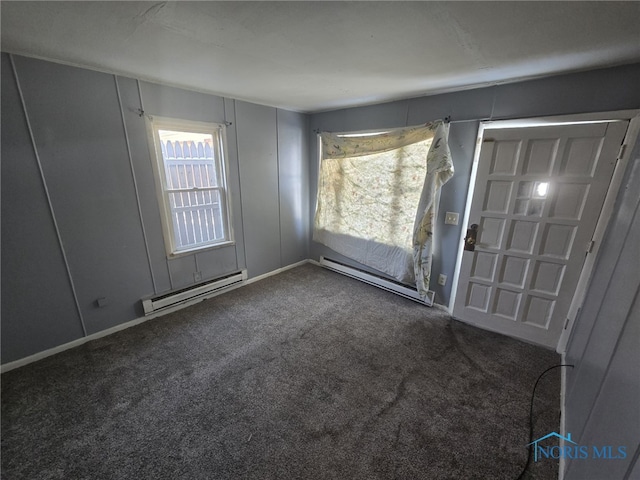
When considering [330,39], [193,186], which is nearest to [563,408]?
[330,39]

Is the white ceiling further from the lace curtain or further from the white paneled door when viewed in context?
the lace curtain

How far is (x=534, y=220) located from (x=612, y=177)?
536 millimetres

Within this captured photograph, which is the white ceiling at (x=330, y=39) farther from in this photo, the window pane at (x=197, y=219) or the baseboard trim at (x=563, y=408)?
the baseboard trim at (x=563, y=408)

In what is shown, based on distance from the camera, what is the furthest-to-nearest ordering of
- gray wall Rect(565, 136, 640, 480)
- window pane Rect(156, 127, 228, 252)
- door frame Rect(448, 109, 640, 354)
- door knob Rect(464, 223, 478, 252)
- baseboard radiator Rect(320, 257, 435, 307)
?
baseboard radiator Rect(320, 257, 435, 307) → window pane Rect(156, 127, 228, 252) → door knob Rect(464, 223, 478, 252) → door frame Rect(448, 109, 640, 354) → gray wall Rect(565, 136, 640, 480)

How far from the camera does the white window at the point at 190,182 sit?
8.47 ft

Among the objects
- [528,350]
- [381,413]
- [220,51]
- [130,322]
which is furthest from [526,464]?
[130,322]

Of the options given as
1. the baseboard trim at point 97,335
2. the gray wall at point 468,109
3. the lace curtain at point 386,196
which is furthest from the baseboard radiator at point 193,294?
the gray wall at point 468,109

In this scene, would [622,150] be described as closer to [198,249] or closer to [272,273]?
[272,273]

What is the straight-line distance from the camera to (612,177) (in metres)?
1.91

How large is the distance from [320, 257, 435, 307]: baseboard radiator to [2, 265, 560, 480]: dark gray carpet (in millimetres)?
380

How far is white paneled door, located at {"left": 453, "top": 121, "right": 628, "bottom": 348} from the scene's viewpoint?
78.0 inches

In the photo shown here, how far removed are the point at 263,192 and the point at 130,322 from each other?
2.07 m

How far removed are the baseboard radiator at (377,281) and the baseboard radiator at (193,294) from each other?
132 centimetres

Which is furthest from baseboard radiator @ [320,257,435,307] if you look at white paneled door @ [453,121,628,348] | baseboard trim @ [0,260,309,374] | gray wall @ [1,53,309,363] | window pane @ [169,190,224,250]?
gray wall @ [1,53,309,363]
